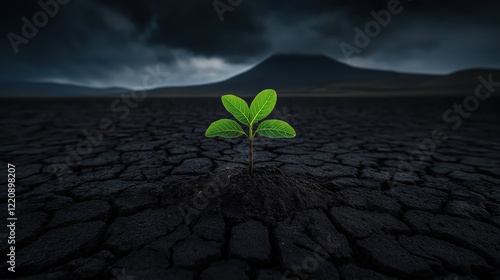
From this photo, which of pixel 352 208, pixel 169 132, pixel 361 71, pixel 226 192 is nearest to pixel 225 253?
pixel 226 192

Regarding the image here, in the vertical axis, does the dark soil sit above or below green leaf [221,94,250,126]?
below

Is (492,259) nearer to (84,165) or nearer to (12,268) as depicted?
(12,268)

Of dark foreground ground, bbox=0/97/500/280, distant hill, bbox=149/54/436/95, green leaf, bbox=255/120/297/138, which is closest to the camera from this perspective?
dark foreground ground, bbox=0/97/500/280

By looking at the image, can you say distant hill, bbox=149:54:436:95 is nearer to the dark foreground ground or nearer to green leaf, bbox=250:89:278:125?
the dark foreground ground

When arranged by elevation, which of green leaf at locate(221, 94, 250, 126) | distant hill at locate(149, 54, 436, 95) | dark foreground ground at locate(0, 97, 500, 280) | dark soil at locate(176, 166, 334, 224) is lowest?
dark foreground ground at locate(0, 97, 500, 280)

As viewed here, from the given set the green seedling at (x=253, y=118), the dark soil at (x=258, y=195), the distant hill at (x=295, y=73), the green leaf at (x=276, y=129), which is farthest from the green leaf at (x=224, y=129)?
the distant hill at (x=295, y=73)

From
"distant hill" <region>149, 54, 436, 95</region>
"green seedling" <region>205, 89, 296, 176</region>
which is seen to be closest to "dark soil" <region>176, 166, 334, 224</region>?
"green seedling" <region>205, 89, 296, 176</region>

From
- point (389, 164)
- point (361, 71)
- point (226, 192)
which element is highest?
point (361, 71)
